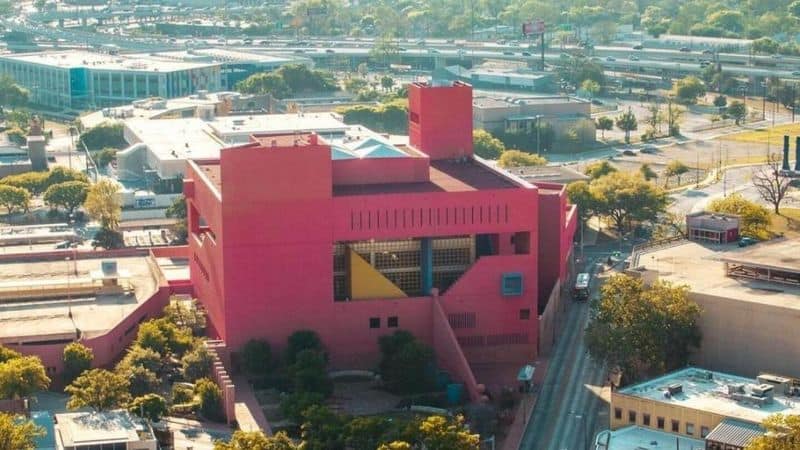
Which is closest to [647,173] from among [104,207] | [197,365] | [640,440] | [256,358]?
[104,207]

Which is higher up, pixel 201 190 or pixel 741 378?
pixel 201 190

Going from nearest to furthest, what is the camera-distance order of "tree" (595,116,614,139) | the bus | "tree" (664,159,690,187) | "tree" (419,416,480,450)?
"tree" (419,416,480,450)
the bus
"tree" (664,159,690,187)
"tree" (595,116,614,139)

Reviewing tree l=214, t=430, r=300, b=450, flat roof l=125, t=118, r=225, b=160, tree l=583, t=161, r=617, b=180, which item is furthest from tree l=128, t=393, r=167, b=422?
tree l=583, t=161, r=617, b=180

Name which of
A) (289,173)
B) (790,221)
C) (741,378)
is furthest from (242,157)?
(790,221)

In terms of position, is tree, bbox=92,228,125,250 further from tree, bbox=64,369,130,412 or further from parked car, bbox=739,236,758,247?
parked car, bbox=739,236,758,247

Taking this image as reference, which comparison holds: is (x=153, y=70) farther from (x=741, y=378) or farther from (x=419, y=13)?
(x=741, y=378)

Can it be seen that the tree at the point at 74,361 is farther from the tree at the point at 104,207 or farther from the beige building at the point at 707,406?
the tree at the point at 104,207

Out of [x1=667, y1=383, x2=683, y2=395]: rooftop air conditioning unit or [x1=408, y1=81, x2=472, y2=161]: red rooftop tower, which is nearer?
[x1=667, y1=383, x2=683, y2=395]: rooftop air conditioning unit
